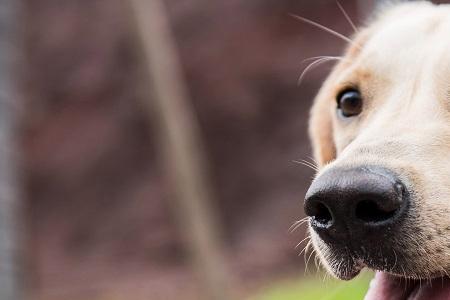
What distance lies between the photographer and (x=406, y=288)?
293 cm

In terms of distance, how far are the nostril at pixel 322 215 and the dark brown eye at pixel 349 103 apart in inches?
36.7

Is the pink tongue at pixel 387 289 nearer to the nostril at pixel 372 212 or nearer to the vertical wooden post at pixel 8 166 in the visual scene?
the nostril at pixel 372 212

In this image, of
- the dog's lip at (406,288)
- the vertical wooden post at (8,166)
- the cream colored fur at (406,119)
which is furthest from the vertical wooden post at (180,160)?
the dog's lip at (406,288)

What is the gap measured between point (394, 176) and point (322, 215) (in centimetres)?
25

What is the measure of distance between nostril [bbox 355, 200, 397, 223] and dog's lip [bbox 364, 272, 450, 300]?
31cm

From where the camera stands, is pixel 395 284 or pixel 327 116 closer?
pixel 395 284

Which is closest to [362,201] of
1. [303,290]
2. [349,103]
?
[349,103]

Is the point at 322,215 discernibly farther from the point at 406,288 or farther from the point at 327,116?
the point at 327,116

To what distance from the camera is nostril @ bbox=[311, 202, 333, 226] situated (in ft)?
8.96

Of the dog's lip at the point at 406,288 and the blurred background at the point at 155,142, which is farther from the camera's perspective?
the blurred background at the point at 155,142

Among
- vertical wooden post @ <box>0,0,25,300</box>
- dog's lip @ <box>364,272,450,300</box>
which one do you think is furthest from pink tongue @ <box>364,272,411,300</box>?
vertical wooden post @ <box>0,0,25,300</box>

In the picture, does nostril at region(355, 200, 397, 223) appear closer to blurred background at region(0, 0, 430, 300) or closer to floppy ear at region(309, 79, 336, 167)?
floppy ear at region(309, 79, 336, 167)

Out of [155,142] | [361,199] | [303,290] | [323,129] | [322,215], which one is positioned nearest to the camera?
[361,199]

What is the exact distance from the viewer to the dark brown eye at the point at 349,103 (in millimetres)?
3613
